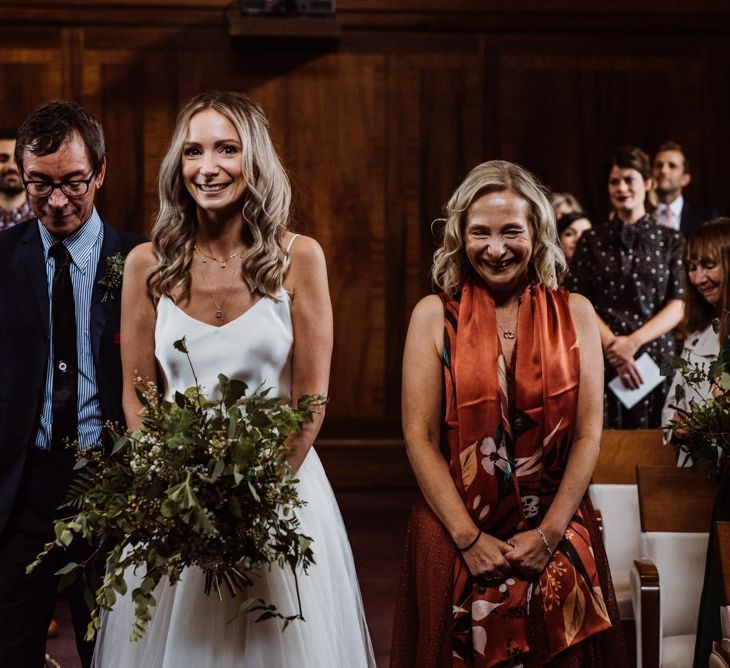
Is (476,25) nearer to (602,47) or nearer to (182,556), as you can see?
(602,47)

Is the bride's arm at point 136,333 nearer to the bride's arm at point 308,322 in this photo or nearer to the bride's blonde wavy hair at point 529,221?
the bride's arm at point 308,322

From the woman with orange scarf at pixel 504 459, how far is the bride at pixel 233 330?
230 mm

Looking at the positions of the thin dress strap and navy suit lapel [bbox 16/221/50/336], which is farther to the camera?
navy suit lapel [bbox 16/221/50/336]

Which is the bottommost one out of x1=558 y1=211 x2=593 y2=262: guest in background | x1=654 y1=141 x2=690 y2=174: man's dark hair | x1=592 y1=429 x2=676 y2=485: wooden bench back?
x1=592 y1=429 x2=676 y2=485: wooden bench back

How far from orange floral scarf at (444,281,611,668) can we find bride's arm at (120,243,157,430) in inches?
27.1

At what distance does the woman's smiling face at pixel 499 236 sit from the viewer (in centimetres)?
274

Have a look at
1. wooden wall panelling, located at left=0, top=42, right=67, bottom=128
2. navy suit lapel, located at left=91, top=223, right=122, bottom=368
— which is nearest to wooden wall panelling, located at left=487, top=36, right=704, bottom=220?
wooden wall panelling, located at left=0, top=42, right=67, bottom=128

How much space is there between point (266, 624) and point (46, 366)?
85cm

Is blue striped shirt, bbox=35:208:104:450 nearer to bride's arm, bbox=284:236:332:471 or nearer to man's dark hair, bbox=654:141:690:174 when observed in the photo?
bride's arm, bbox=284:236:332:471

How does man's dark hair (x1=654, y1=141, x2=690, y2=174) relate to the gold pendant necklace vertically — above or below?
above

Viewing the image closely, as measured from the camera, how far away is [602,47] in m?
8.02

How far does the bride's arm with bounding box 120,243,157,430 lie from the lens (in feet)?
8.92

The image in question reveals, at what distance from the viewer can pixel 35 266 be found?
116 inches

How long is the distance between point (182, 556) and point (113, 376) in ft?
2.51
